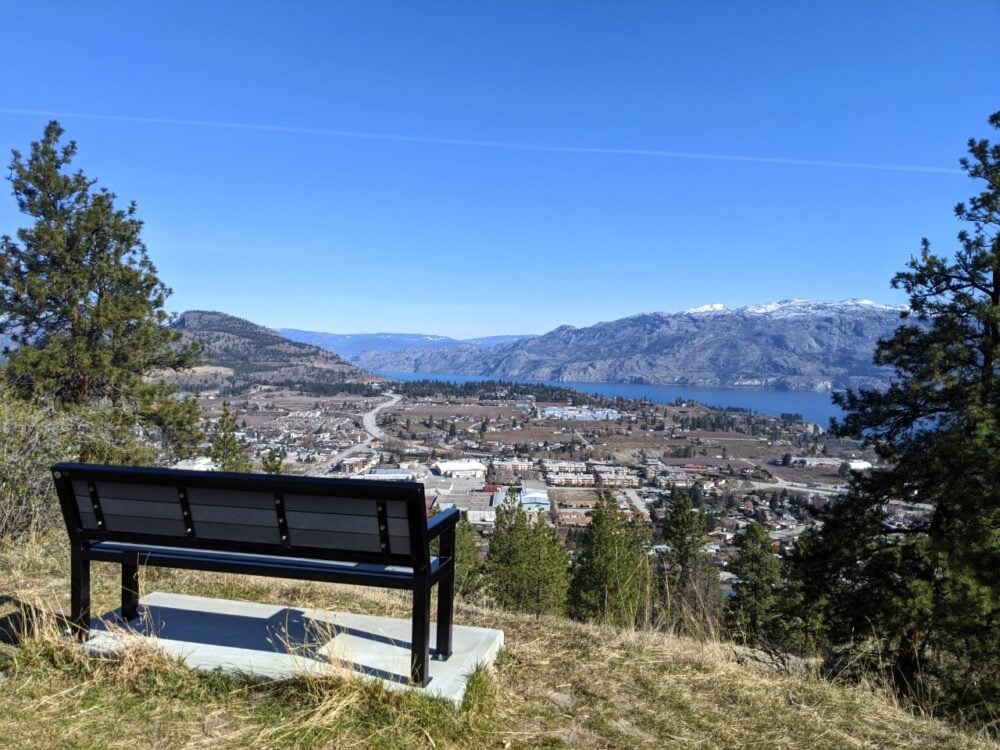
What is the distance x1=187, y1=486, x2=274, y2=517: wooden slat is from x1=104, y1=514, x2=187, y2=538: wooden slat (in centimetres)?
20

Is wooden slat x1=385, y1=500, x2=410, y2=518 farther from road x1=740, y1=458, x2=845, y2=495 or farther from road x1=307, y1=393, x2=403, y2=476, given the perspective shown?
road x1=740, y1=458, x2=845, y2=495

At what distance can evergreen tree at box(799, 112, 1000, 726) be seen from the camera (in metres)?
8.11

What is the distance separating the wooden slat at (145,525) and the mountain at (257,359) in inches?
3548

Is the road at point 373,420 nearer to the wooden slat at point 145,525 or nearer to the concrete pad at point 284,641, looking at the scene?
the concrete pad at point 284,641

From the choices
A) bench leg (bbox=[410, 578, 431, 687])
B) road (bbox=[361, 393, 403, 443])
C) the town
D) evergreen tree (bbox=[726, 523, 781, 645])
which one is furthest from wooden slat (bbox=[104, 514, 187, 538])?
road (bbox=[361, 393, 403, 443])

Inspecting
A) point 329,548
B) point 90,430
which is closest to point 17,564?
point 90,430

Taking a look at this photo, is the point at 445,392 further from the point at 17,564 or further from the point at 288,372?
the point at 17,564

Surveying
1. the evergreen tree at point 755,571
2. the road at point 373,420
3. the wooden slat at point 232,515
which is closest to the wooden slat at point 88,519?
the wooden slat at point 232,515

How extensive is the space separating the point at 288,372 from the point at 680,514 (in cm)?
10796

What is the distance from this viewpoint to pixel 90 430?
755 centimetres

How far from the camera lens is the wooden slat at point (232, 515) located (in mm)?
3219

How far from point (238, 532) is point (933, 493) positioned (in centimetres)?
965

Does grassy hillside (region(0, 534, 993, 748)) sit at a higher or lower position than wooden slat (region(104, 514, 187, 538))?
lower

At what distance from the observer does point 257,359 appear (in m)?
123
